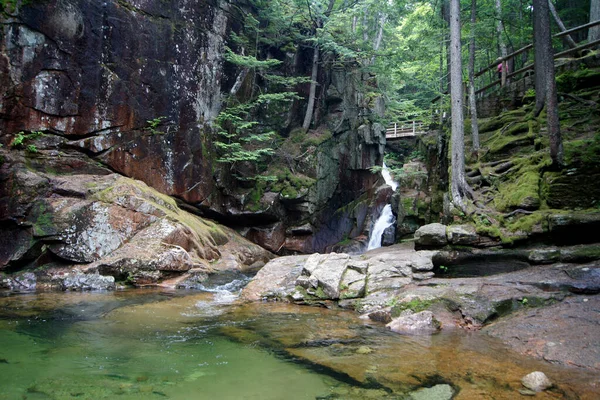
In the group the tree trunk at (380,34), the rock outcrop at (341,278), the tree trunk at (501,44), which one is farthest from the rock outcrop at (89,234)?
the tree trunk at (380,34)

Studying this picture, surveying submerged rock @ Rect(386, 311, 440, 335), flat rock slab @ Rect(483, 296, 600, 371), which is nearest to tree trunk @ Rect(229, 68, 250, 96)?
submerged rock @ Rect(386, 311, 440, 335)

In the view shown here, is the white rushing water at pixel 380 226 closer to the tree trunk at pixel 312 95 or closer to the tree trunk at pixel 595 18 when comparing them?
the tree trunk at pixel 312 95

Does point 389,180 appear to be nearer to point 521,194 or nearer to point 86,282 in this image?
point 521,194

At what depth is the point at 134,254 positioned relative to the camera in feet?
38.2

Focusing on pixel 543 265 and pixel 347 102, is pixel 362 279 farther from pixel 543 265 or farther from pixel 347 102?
pixel 347 102

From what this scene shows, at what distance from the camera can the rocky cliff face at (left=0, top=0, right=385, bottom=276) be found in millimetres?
13055

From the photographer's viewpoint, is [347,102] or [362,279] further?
[347,102]

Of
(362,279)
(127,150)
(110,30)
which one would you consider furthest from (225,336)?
(110,30)

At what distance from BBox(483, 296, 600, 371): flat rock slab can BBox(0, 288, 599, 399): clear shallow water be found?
36 cm

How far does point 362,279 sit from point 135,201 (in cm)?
833

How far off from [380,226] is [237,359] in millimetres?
19040

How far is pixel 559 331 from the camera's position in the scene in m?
5.65

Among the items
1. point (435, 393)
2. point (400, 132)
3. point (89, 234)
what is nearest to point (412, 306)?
point (435, 393)

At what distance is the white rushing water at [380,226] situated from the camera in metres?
22.3
